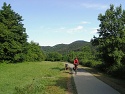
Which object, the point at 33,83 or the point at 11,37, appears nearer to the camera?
the point at 33,83

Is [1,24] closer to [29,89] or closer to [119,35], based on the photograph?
[119,35]

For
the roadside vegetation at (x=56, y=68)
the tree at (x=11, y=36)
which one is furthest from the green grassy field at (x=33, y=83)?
the tree at (x=11, y=36)

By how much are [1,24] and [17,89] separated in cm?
4916

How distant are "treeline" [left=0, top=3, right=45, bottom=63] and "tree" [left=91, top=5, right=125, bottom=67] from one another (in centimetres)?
2988

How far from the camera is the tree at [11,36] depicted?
61.3 m

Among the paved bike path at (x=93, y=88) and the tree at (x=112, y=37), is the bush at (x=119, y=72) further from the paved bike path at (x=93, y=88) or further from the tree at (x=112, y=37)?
the paved bike path at (x=93, y=88)

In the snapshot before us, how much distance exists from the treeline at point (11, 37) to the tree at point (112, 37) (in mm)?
29883

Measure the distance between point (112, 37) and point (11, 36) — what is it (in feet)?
110

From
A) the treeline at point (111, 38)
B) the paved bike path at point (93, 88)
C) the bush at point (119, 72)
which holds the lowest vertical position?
the paved bike path at point (93, 88)

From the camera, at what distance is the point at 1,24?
62.1 metres

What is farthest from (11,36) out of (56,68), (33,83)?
(33,83)

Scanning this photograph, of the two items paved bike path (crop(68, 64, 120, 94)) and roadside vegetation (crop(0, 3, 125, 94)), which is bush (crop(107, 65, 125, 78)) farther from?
paved bike path (crop(68, 64, 120, 94))

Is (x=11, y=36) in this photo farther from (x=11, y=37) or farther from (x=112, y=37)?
(x=112, y=37)

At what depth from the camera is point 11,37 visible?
6300cm
